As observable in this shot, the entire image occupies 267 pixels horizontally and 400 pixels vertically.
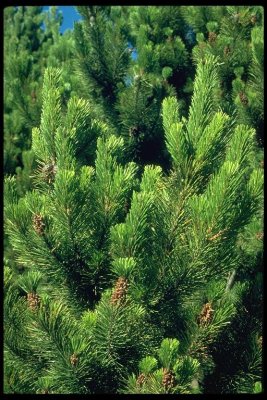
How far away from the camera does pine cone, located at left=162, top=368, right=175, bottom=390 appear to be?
242 cm

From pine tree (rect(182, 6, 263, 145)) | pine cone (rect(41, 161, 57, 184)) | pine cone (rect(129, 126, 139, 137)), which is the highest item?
pine tree (rect(182, 6, 263, 145))

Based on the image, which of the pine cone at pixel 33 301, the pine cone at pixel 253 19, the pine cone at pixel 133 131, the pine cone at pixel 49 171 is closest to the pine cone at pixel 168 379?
the pine cone at pixel 33 301

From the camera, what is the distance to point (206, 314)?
2664 millimetres

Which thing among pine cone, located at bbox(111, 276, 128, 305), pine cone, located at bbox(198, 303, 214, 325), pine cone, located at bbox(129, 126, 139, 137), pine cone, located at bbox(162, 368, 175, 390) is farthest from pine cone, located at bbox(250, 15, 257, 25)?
pine cone, located at bbox(162, 368, 175, 390)

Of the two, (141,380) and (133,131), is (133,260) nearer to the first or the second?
(141,380)

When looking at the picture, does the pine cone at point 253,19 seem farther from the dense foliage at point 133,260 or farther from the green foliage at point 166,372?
A: the green foliage at point 166,372

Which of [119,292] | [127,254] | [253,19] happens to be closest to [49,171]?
[127,254]

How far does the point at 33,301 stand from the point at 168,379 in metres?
0.73

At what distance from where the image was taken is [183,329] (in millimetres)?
2832

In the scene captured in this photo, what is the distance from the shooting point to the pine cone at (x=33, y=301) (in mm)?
2570

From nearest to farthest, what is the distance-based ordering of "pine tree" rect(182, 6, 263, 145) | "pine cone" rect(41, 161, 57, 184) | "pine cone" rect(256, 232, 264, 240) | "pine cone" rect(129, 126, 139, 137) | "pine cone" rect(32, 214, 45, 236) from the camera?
"pine cone" rect(32, 214, 45, 236)
"pine cone" rect(41, 161, 57, 184)
"pine cone" rect(256, 232, 264, 240)
"pine tree" rect(182, 6, 263, 145)
"pine cone" rect(129, 126, 139, 137)

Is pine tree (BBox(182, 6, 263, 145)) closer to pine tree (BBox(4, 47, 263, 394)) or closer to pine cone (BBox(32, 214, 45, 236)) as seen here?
pine tree (BBox(4, 47, 263, 394))

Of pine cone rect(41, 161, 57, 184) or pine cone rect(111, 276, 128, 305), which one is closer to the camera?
pine cone rect(111, 276, 128, 305)

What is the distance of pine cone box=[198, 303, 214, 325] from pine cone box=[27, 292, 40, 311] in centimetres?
80
